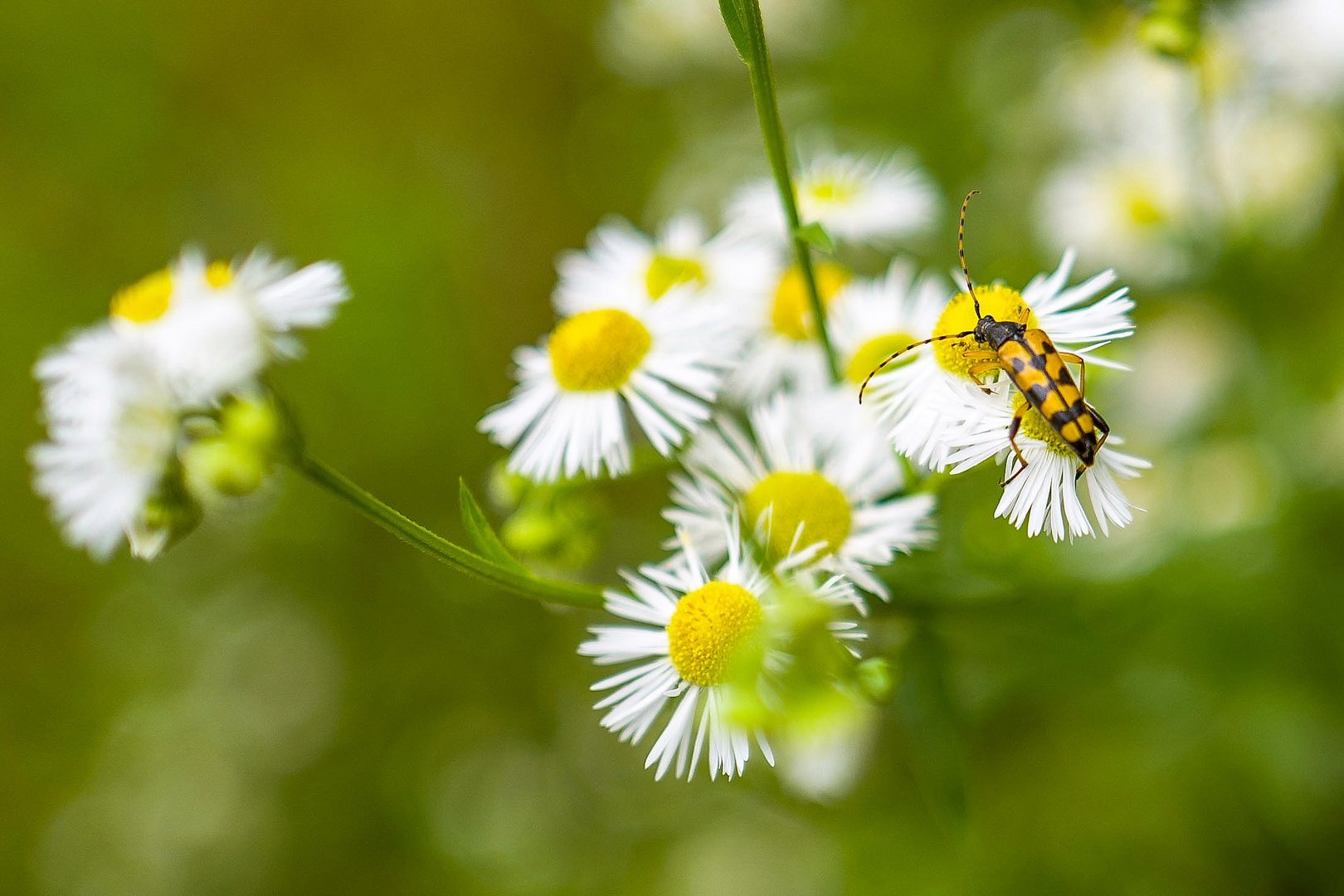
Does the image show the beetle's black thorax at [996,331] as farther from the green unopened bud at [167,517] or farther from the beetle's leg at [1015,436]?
the green unopened bud at [167,517]

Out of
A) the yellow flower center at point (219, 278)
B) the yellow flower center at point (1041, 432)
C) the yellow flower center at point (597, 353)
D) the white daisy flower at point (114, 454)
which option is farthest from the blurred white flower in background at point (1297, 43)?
the white daisy flower at point (114, 454)

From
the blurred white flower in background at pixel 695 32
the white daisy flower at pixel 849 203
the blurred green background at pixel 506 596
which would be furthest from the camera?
the blurred white flower in background at pixel 695 32

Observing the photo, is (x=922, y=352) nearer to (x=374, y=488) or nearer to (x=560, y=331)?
(x=560, y=331)

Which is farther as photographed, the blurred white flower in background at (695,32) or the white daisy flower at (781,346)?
the blurred white flower in background at (695,32)

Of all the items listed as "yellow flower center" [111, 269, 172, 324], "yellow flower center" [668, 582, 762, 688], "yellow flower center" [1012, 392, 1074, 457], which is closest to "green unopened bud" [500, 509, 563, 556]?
"yellow flower center" [668, 582, 762, 688]

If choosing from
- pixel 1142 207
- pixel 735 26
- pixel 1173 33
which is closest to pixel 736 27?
pixel 735 26

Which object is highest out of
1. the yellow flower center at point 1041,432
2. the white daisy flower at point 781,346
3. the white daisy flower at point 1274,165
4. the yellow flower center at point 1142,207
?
the white daisy flower at point 1274,165
